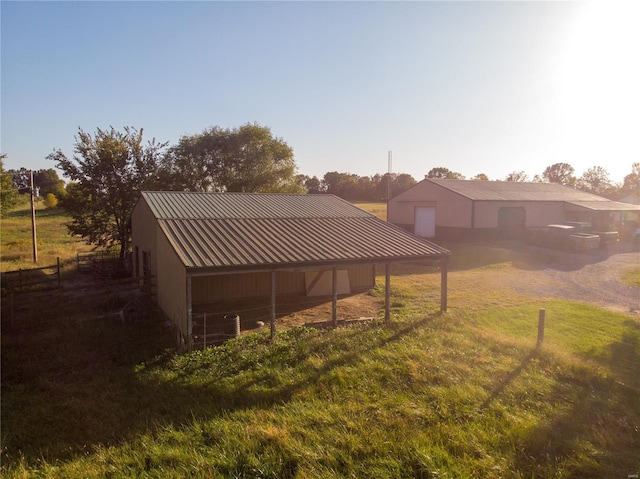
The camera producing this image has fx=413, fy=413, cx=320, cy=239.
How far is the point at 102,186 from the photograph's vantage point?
26.8 meters

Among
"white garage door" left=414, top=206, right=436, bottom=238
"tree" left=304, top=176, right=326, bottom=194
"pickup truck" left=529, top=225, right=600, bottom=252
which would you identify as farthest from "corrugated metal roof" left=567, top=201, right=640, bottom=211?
"tree" left=304, top=176, right=326, bottom=194

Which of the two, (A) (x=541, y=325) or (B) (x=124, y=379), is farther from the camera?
(A) (x=541, y=325)

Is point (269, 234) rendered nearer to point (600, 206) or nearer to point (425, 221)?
point (425, 221)

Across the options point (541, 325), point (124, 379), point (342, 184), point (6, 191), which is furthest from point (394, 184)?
point (124, 379)

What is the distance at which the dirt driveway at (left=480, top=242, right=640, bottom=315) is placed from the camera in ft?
57.4

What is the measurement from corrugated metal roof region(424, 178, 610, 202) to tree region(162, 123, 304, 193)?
1636 cm

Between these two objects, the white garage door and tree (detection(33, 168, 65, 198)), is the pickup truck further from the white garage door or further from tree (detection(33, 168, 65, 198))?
tree (detection(33, 168, 65, 198))

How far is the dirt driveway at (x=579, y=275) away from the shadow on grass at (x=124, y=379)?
28.0 feet

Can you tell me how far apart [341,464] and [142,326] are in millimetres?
9856

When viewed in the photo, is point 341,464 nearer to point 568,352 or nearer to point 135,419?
point 135,419

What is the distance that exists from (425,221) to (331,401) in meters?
A: 30.2

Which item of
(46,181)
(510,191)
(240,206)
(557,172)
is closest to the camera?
(240,206)

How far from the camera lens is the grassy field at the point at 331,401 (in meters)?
5.77

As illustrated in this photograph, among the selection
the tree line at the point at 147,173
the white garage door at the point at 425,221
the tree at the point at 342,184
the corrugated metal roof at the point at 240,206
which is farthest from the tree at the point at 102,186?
the tree at the point at 342,184
